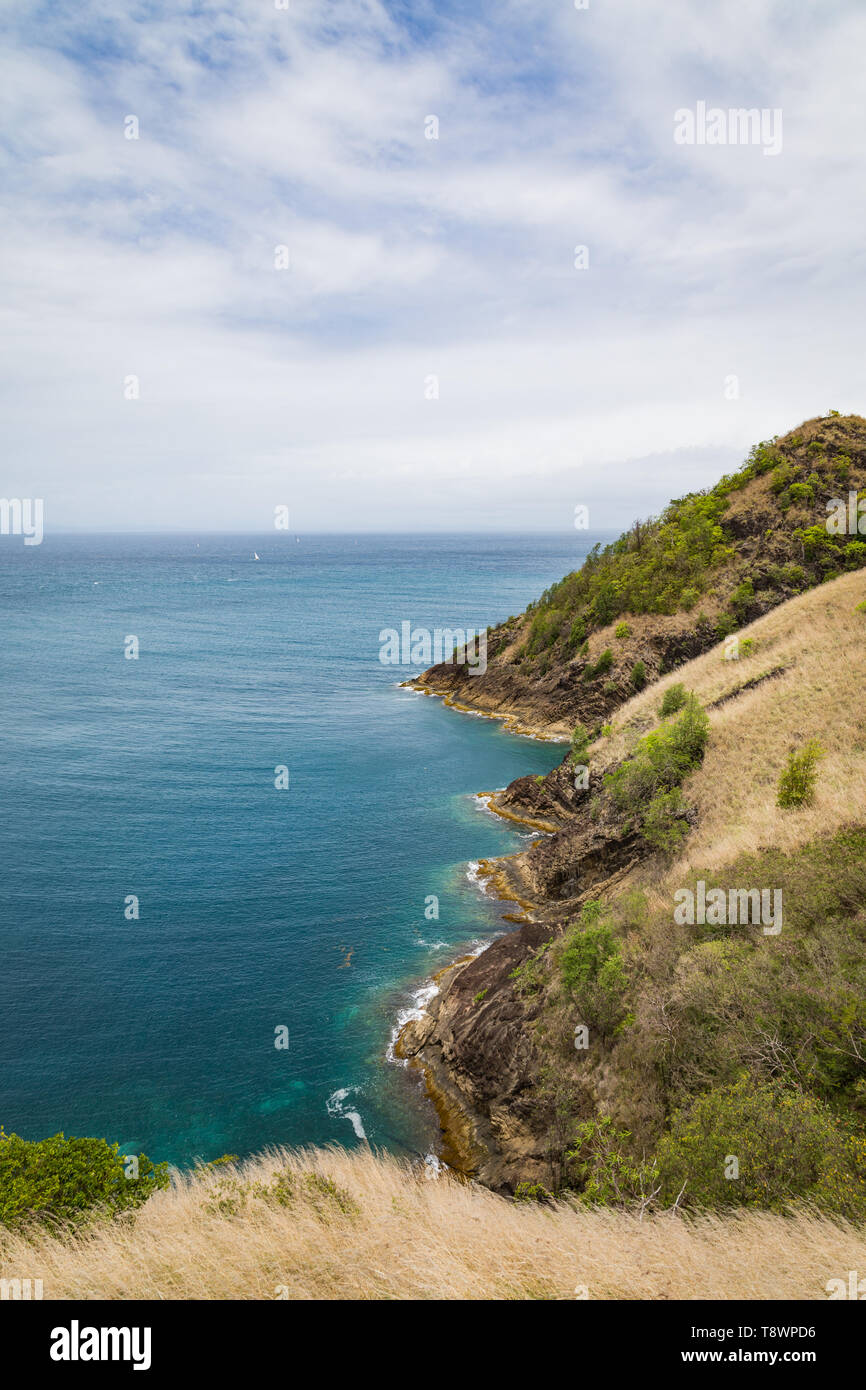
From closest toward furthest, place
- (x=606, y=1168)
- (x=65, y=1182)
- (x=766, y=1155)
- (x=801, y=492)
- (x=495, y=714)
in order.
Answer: (x=766, y=1155), (x=65, y=1182), (x=606, y=1168), (x=801, y=492), (x=495, y=714)

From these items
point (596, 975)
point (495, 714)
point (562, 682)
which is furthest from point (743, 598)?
point (596, 975)

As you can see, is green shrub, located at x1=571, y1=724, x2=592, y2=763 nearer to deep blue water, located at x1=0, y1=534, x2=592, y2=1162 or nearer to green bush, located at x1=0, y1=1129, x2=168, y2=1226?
deep blue water, located at x1=0, y1=534, x2=592, y2=1162

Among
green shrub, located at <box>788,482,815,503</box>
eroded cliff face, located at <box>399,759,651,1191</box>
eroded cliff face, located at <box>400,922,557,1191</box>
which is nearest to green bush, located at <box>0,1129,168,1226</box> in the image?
eroded cliff face, located at <box>400,922,557,1191</box>

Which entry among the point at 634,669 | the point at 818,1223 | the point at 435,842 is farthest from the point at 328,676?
the point at 818,1223

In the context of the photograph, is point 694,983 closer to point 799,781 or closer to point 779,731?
point 799,781

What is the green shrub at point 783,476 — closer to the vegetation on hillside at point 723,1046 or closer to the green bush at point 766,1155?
the vegetation on hillside at point 723,1046
